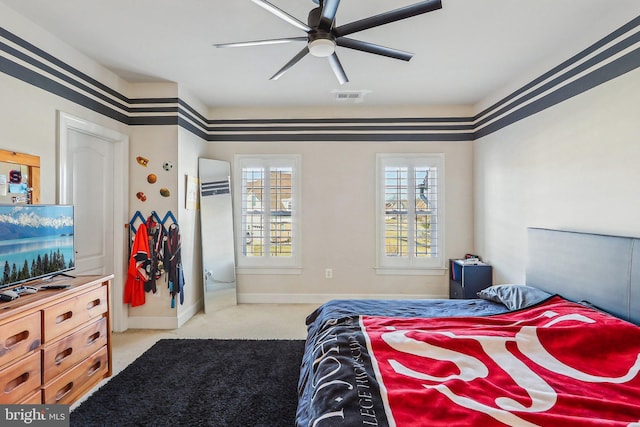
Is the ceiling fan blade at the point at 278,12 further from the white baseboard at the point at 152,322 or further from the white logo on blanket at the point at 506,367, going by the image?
the white baseboard at the point at 152,322

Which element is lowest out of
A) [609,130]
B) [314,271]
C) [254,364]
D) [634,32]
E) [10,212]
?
[254,364]

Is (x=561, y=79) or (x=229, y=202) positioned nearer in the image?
(x=561, y=79)

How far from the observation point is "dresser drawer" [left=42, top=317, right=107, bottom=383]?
5.61 ft

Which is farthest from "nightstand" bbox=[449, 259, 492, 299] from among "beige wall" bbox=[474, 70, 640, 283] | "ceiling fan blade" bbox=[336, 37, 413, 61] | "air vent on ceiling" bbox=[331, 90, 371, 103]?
"ceiling fan blade" bbox=[336, 37, 413, 61]

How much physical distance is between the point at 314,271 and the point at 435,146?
244 cm

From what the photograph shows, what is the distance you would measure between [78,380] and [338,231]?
295 centimetres

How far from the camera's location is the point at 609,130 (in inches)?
80.0

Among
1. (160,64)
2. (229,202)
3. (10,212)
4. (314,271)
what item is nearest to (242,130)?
(229,202)

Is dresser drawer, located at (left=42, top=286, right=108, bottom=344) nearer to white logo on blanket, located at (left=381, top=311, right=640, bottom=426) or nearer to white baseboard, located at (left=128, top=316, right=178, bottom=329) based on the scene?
white baseboard, located at (left=128, top=316, right=178, bottom=329)

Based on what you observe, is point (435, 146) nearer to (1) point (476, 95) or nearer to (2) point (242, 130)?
(1) point (476, 95)

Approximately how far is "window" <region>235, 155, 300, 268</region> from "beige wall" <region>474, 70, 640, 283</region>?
2.50 metres

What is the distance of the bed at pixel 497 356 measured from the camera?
1.03m

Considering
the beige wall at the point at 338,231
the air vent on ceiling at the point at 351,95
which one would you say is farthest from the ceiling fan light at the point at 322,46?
the beige wall at the point at 338,231

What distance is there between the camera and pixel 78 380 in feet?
6.33
